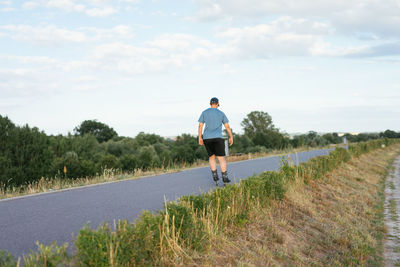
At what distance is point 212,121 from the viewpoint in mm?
10156

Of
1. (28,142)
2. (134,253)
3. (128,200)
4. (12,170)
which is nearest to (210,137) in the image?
(128,200)

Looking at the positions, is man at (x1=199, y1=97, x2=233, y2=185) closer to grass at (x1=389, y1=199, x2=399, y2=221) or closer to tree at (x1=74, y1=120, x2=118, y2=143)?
grass at (x1=389, y1=199, x2=399, y2=221)

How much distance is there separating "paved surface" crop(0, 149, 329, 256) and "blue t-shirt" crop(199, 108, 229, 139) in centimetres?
140

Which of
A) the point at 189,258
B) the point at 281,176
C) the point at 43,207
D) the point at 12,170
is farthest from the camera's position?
the point at 12,170

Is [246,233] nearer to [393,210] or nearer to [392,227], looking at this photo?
[392,227]

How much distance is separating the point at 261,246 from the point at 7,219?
4395 mm

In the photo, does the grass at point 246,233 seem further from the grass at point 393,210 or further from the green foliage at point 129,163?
the green foliage at point 129,163

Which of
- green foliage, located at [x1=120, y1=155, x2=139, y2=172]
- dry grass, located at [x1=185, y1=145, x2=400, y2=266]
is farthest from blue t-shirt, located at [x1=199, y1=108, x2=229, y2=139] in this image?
green foliage, located at [x1=120, y1=155, x2=139, y2=172]

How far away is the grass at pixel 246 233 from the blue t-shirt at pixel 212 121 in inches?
64.6

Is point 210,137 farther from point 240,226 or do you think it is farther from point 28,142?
point 28,142

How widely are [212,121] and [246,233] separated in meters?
3.95

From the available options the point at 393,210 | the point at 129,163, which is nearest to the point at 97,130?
the point at 129,163

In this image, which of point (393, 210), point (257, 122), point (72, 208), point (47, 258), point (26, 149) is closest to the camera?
point (47, 258)

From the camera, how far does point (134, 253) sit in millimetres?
4340
